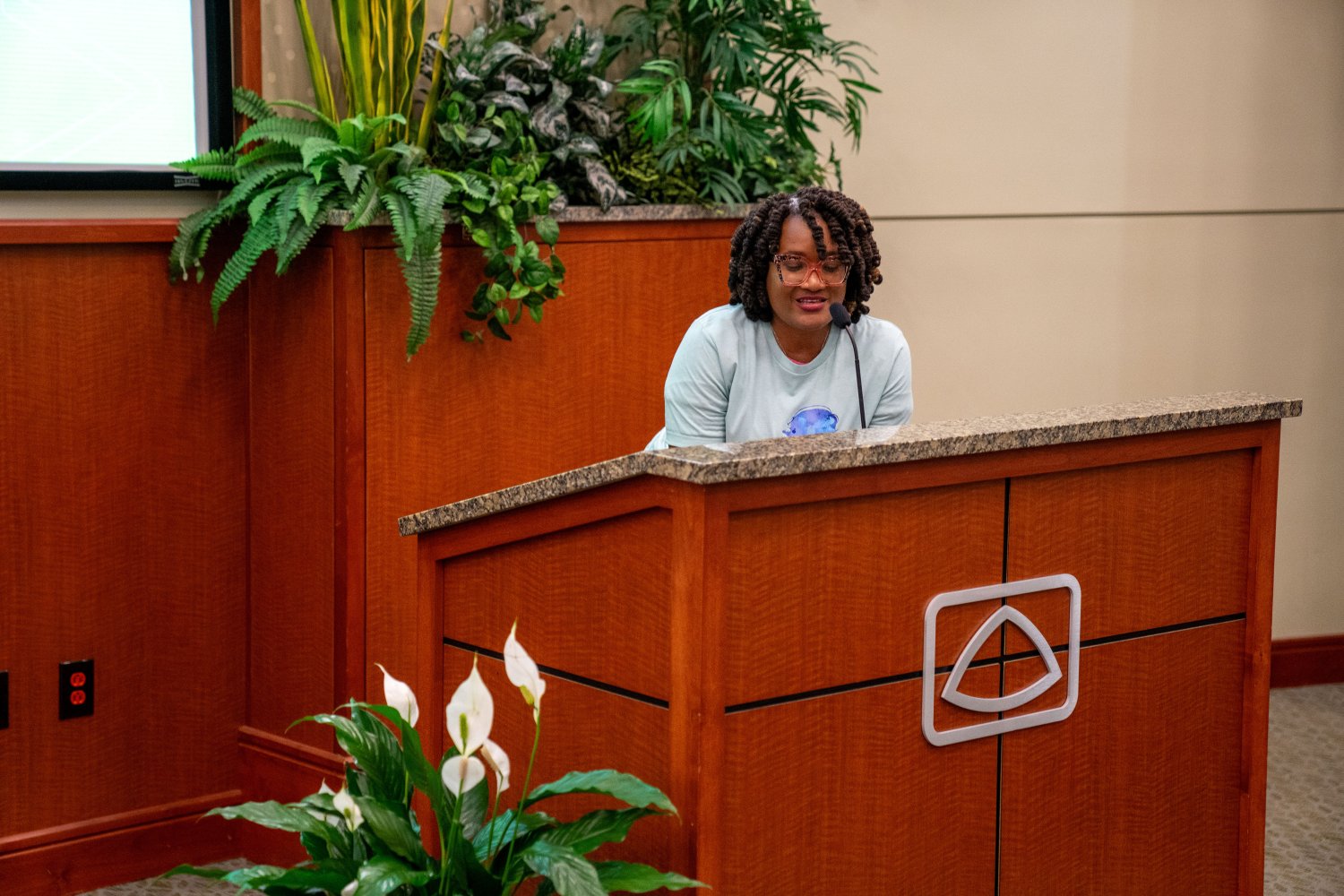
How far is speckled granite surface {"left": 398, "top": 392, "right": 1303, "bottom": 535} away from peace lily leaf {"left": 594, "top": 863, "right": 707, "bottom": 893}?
0.51 m

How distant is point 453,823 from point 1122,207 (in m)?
3.80

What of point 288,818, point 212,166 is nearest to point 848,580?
point 288,818

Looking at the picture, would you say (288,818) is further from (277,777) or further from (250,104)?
(250,104)

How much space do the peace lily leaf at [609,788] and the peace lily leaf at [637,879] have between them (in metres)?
0.08

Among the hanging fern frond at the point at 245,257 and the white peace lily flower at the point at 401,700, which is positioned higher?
the hanging fern frond at the point at 245,257

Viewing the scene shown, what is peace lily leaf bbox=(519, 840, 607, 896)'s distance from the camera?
1945mm

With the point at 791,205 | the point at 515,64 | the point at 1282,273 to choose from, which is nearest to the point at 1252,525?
the point at 791,205

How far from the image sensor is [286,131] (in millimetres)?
3568

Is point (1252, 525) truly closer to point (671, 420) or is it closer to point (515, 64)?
point (671, 420)

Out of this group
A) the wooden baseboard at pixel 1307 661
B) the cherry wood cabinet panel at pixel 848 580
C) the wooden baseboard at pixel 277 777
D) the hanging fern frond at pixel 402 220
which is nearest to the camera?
the cherry wood cabinet panel at pixel 848 580

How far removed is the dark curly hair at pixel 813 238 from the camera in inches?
116

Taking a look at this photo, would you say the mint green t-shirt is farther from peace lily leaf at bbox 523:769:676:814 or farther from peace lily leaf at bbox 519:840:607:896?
peace lily leaf at bbox 519:840:607:896

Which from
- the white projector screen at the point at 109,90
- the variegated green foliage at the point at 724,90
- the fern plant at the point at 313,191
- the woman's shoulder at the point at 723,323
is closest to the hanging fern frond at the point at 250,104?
the fern plant at the point at 313,191

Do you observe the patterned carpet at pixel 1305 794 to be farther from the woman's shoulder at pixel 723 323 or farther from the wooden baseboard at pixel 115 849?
the wooden baseboard at pixel 115 849
